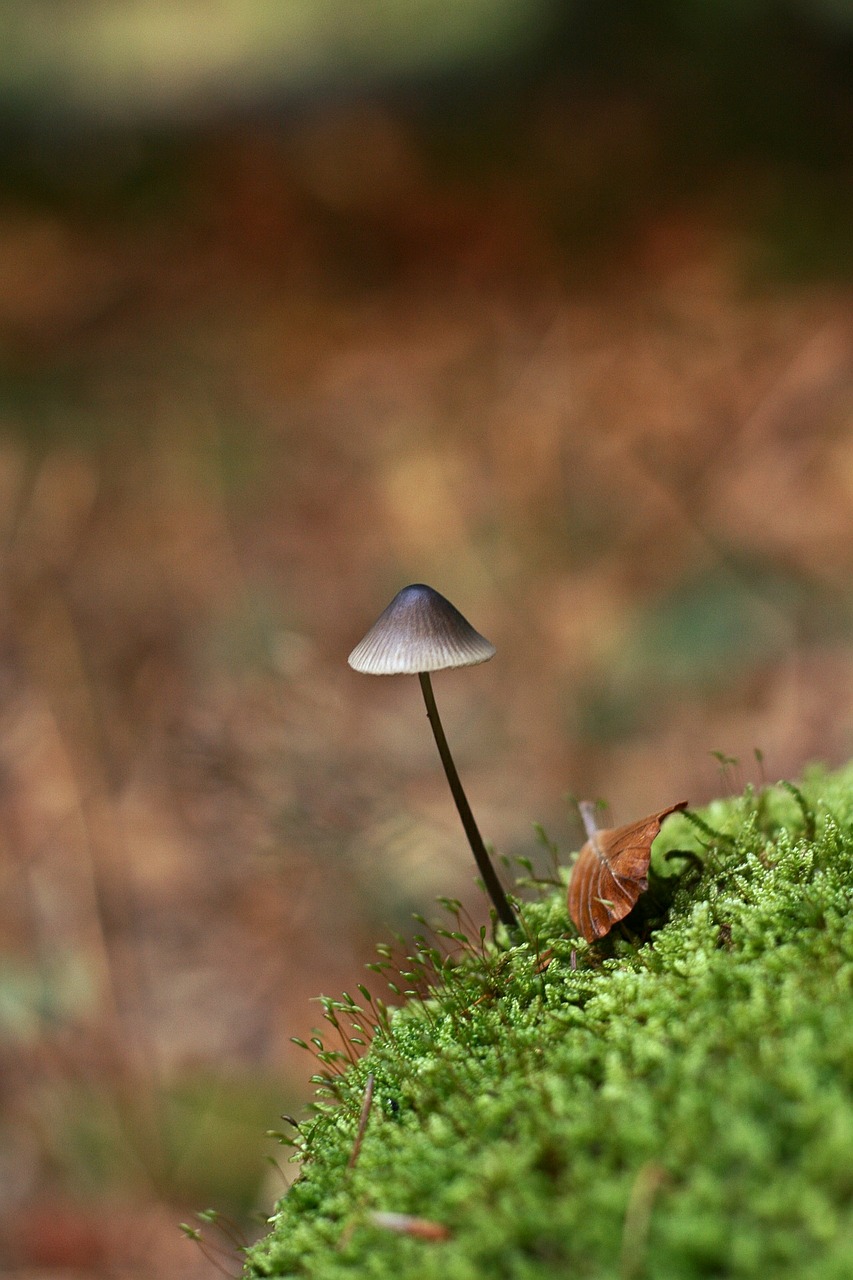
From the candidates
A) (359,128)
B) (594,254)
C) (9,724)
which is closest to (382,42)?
(359,128)

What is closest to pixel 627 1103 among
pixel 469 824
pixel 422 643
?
pixel 469 824

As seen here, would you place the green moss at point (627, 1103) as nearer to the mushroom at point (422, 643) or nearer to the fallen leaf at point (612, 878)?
the fallen leaf at point (612, 878)

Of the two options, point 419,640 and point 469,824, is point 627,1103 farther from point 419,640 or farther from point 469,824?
point 419,640

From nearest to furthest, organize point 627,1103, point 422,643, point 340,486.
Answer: point 627,1103 < point 422,643 < point 340,486

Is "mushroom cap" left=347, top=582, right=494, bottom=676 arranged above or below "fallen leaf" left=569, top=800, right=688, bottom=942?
above

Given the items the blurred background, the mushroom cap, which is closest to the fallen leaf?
the mushroom cap

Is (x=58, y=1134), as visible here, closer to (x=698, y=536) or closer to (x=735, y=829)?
(x=735, y=829)

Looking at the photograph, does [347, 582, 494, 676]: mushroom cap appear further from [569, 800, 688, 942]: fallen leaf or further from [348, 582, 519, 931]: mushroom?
[569, 800, 688, 942]: fallen leaf
